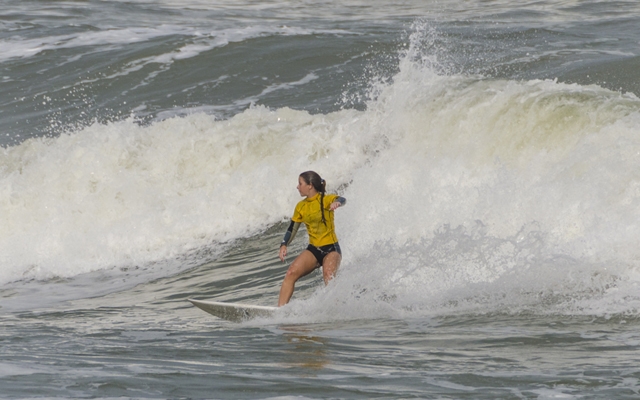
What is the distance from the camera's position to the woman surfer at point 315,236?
7.96 metres

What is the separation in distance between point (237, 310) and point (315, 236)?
970mm

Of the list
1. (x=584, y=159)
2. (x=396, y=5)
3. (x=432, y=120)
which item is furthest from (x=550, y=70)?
(x=396, y=5)

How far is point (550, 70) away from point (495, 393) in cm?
1317

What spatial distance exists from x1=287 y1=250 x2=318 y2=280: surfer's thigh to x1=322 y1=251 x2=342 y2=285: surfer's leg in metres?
0.11

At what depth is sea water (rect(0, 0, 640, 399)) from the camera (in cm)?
578

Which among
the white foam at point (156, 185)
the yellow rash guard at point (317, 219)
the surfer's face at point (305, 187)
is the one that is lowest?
the white foam at point (156, 185)

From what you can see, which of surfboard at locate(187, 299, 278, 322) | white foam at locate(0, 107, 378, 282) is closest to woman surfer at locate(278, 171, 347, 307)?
surfboard at locate(187, 299, 278, 322)

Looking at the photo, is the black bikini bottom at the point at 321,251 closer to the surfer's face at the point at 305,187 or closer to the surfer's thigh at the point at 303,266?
the surfer's thigh at the point at 303,266

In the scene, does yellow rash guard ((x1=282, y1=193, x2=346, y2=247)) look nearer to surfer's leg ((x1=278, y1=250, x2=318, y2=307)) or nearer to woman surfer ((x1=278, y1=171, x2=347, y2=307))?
woman surfer ((x1=278, y1=171, x2=347, y2=307))

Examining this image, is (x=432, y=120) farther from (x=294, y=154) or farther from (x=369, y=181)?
(x=294, y=154)

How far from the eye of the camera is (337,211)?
11328 millimetres

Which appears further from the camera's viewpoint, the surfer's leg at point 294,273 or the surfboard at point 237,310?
the surfer's leg at point 294,273

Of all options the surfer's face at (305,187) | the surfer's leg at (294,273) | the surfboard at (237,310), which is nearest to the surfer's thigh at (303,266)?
the surfer's leg at (294,273)

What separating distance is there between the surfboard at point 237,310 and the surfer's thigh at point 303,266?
0.38 meters
